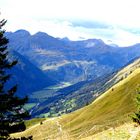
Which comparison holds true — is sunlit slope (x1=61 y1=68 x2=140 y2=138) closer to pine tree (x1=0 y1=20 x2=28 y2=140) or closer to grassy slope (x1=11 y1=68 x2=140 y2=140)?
grassy slope (x1=11 y1=68 x2=140 y2=140)

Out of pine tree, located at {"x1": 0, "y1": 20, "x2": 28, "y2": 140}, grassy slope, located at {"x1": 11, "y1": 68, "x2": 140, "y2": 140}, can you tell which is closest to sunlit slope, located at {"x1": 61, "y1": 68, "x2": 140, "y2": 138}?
grassy slope, located at {"x1": 11, "y1": 68, "x2": 140, "y2": 140}

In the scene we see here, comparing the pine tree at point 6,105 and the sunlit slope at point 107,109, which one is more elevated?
the pine tree at point 6,105

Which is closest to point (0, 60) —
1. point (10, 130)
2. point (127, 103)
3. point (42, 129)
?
point (10, 130)

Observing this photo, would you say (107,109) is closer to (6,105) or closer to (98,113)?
(98,113)

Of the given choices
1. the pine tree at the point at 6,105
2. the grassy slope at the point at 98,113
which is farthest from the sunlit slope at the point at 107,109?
the pine tree at the point at 6,105

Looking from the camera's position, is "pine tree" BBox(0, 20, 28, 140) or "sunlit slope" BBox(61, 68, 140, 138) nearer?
"pine tree" BBox(0, 20, 28, 140)

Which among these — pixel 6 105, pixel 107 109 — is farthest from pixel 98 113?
pixel 6 105

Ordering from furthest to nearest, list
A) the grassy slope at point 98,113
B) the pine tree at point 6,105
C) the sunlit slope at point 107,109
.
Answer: the grassy slope at point 98,113 < the sunlit slope at point 107,109 < the pine tree at point 6,105

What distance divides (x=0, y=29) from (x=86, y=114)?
154 meters

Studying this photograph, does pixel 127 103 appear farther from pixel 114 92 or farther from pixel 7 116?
pixel 7 116

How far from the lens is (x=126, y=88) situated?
190 meters

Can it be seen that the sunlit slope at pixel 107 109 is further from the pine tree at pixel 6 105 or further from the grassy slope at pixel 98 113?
the pine tree at pixel 6 105

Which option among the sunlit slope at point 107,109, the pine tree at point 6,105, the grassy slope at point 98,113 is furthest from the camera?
the grassy slope at point 98,113

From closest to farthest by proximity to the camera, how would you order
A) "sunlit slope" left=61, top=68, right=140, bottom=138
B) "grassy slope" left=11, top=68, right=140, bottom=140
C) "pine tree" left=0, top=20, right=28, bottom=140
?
"pine tree" left=0, top=20, right=28, bottom=140
"sunlit slope" left=61, top=68, right=140, bottom=138
"grassy slope" left=11, top=68, right=140, bottom=140
